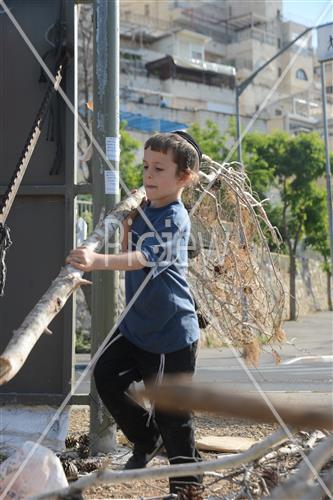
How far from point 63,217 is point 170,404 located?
3235 millimetres

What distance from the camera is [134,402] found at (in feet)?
11.0

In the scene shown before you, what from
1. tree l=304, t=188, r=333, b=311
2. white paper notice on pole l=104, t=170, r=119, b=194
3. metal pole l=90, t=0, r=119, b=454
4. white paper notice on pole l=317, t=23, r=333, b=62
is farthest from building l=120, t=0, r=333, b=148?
white paper notice on pole l=104, t=170, r=119, b=194

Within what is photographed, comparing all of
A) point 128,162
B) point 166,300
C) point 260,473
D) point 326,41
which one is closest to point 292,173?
point 128,162

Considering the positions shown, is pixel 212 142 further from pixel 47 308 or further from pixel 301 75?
pixel 301 75

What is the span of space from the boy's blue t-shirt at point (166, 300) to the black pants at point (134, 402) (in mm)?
62

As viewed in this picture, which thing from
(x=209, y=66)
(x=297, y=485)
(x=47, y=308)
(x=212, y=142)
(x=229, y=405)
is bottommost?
(x=297, y=485)

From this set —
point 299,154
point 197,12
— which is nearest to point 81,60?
point 299,154

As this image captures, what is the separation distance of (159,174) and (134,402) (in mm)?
1055

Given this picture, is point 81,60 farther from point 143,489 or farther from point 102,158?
point 143,489

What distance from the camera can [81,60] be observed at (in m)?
17.7

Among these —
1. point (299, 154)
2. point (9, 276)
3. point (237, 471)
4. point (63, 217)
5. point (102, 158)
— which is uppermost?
point (299, 154)

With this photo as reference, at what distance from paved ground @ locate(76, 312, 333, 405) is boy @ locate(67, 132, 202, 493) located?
62 cm

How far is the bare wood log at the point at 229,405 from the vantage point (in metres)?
1.25

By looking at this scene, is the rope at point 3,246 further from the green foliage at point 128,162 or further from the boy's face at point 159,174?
the green foliage at point 128,162
